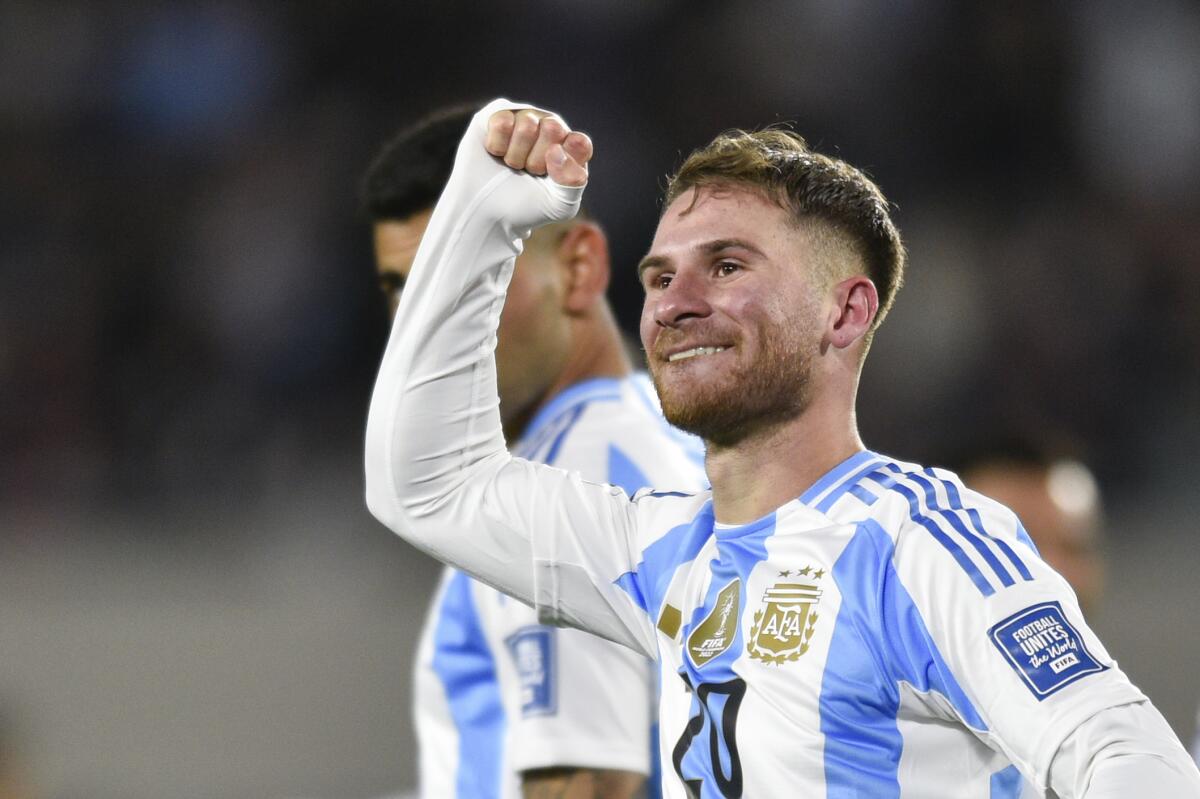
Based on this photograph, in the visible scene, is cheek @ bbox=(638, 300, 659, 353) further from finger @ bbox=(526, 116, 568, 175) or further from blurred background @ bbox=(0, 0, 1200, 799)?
blurred background @ bbox=(0, 0, 1200, 799)

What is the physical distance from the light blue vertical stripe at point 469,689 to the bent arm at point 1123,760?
134 centimetres

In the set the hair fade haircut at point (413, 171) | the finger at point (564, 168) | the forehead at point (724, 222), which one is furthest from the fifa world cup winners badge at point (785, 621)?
the hair fade haircut at point (413, 171)

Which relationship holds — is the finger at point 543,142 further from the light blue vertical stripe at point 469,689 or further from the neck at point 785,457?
the light blue vertical stripe at point 469,689

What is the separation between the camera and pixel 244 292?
26.6 feet

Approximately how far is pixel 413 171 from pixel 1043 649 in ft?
5.84

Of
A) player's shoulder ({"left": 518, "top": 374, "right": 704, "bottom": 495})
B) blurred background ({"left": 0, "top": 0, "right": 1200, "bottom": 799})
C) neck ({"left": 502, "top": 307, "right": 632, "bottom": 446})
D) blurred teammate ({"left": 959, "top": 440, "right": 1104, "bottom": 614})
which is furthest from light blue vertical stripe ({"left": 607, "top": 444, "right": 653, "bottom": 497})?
blurred background ({"left": 0, "top": 0, "right": 1200, "bottom": 799})

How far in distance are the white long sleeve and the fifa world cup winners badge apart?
300 millimetres

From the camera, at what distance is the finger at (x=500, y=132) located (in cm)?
212

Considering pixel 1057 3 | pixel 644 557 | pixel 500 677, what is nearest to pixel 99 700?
pixel 500 677

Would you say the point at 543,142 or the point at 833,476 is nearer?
the point at 833,476

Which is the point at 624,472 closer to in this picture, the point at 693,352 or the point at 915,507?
the point at 693,352

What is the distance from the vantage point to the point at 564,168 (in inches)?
81.2

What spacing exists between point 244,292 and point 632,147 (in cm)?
228

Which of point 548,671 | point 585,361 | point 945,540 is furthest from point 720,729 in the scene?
point 585,361
